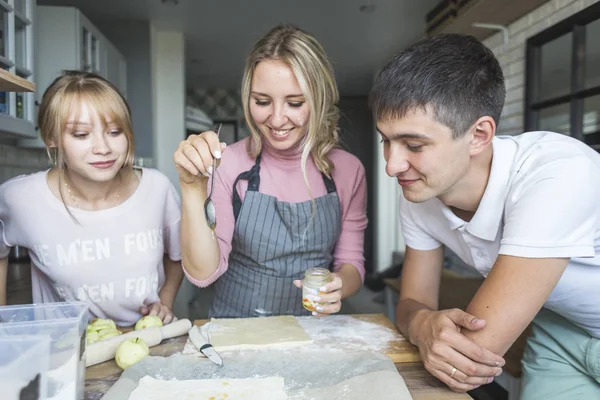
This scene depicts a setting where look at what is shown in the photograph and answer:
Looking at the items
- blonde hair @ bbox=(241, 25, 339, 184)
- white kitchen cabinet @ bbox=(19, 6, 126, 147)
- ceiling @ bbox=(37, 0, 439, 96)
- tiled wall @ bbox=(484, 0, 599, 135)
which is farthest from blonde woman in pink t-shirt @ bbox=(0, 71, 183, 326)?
ceiling @ bbox=(37, 0, 439, 96)

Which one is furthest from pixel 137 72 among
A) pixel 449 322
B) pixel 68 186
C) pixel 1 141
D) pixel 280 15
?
pixel 449 322

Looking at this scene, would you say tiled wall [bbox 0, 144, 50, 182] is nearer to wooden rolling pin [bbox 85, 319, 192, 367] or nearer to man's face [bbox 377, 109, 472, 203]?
wooden rolling pin [bbox 85, 319, 192, 367]

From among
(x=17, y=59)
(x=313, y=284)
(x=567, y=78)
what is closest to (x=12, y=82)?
(x=313, y=284)

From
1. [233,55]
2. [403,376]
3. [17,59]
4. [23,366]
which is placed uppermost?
[233,55]

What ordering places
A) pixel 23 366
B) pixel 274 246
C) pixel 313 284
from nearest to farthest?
1. pixel 23 366
2. pixel 313 284
3. pixel 274 246

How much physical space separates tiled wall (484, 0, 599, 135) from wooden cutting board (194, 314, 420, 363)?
81.3 inches

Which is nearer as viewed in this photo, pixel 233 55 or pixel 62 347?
pixel 62 347

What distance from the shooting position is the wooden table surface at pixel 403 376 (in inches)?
35.7

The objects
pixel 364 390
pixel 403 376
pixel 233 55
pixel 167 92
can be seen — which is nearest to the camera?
pixel 364 390

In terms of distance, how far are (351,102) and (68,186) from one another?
6.43 metres

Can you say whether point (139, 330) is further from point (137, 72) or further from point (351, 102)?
point (351, 102)

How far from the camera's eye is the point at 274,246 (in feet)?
5.07

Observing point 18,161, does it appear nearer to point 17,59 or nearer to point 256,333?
point 17,59

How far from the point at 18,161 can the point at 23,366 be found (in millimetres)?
2361
